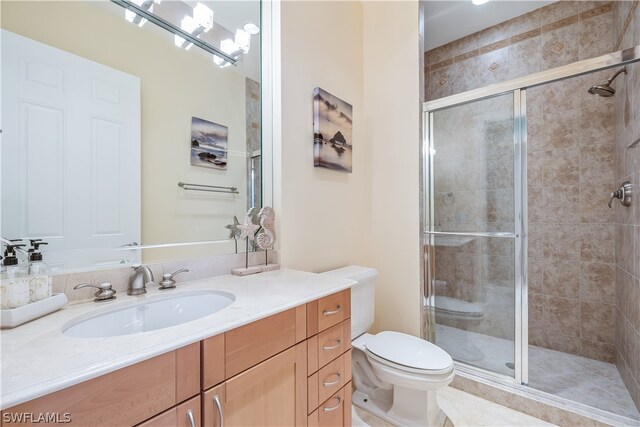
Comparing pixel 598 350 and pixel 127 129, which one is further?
pixel 598 350

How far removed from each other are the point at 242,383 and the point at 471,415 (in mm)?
1515

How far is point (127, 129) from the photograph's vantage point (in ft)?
3.75

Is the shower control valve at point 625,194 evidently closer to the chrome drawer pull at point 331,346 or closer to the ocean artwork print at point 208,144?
the chrome drawer pull at point 331,346

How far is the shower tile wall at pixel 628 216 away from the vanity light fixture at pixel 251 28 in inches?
83.7

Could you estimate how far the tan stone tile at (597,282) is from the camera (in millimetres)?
2076

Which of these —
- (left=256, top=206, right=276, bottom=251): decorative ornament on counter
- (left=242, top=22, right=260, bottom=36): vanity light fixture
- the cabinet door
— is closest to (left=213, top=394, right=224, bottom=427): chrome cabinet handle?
the cabinet door

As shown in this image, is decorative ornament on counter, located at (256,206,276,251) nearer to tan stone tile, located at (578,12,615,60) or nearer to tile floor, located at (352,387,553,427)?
tile floor, located at (352,387,553,427)

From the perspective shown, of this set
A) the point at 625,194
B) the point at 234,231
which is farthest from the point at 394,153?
the point at 625,194

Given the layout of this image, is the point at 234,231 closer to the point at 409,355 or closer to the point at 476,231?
the point at 409,355

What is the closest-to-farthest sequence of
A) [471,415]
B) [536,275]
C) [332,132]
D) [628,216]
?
[471,415] → [628,216] → [332,132] → [536,275]

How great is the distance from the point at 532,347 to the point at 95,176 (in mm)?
3142

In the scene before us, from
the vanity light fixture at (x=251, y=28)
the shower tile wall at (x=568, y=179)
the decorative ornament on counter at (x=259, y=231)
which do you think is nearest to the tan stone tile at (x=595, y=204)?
the shower tile wall at (x=568, y=179)

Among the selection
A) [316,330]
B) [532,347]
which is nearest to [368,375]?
[316,330]

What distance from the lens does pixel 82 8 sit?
41.8 inches
